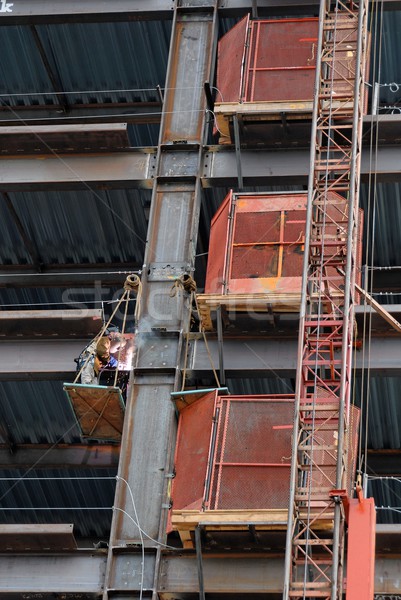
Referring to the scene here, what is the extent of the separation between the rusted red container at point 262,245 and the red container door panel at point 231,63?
301cm

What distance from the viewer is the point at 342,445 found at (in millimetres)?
21422

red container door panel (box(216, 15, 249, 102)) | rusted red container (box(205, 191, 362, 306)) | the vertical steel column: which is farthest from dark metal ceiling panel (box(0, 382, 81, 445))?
red container door panel (box(216, 15, 249, 102))

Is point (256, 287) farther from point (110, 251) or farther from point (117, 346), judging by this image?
point (110, 251)

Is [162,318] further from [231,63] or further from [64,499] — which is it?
[64,499]

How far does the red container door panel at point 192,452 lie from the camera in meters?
22.2

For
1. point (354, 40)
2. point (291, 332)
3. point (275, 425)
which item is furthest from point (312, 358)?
point (354, 40)

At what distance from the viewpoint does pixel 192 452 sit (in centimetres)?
2288

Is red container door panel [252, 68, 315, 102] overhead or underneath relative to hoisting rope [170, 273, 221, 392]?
overhead

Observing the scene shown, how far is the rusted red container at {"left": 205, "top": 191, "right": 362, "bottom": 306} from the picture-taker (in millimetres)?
24500

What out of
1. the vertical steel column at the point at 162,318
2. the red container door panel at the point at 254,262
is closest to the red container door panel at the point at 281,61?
the vertical steel column at the point at 162,318

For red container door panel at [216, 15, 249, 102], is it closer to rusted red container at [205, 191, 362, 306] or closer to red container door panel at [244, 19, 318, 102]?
red container door panel at [244, 19, 318, 102]

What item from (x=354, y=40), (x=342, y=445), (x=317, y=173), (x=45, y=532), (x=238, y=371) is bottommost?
(x=45, y=532)

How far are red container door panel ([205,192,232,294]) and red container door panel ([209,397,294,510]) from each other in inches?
111

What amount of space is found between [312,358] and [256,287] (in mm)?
1787
